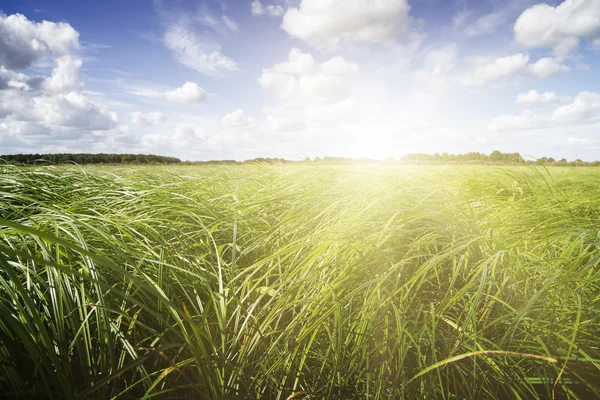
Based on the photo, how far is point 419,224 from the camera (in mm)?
1337

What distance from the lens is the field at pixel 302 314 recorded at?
64 cm

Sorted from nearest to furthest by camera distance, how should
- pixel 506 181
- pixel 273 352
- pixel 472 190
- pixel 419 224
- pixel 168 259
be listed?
pixel 273 352 → pixel 168 259 → pixel 419 224 → pixel 472 190 → pixel 506 181

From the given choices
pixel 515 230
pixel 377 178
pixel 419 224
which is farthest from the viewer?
pixel 377 178

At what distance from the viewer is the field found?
0.64m

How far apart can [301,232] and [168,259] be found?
2.15 feet

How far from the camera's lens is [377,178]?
2053 mm

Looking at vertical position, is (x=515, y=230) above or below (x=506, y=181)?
below

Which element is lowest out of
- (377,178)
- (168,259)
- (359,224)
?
(168,259)

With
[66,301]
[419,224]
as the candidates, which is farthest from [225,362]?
[419,224]

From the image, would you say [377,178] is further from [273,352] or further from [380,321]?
[273,352]

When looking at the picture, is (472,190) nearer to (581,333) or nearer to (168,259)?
(581,333)

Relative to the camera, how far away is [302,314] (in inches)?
33.4

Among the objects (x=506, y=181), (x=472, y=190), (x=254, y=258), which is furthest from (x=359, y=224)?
(x=506, y=181)

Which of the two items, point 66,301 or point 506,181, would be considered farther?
point 506,181
